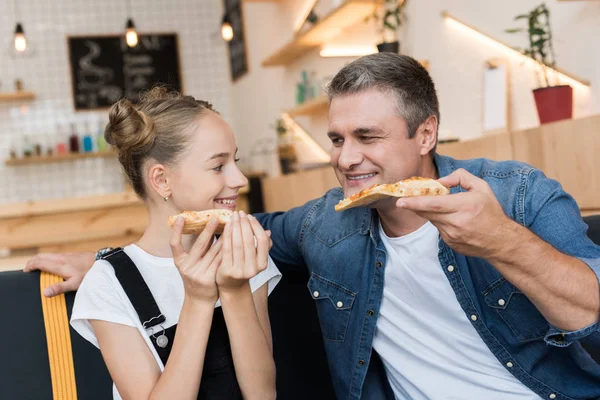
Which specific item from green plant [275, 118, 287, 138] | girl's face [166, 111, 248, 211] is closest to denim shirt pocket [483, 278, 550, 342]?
girl's face [166, 111, 248, 211]

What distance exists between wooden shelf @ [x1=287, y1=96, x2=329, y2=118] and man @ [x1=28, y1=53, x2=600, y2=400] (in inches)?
113

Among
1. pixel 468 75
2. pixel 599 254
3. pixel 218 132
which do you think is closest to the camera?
pixel 599 254

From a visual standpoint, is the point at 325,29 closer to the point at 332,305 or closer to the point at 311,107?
the point at 311,107

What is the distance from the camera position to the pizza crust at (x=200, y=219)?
4.98ft

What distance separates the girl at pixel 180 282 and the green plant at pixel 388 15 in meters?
2.35

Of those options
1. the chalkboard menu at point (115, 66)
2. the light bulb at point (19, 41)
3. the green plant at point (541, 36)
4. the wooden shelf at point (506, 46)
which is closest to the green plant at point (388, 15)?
the wooden shelf at point (506, 46)

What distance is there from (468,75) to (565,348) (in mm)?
2253

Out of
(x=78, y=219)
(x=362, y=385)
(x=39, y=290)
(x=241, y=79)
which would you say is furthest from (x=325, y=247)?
(x=241, y=79)

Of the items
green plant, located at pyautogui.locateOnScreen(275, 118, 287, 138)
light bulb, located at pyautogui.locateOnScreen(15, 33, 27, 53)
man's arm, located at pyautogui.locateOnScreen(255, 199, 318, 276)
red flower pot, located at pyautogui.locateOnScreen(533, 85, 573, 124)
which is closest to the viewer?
man's arm, located at pyautogui.locateOnScreen(255, 199, 318, 276)

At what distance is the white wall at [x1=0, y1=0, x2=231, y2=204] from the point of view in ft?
23.1

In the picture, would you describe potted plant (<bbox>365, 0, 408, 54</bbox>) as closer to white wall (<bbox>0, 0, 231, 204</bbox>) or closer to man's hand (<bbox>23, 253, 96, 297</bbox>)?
man's hand (<bbox>23, 253, 96, 297</bbox>)

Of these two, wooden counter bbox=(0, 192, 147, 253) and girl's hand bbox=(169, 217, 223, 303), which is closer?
girl's hand bbox=(169, 217, 223, 303)

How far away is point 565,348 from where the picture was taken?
1.55m

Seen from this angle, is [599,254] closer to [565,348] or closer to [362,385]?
[565,348]
